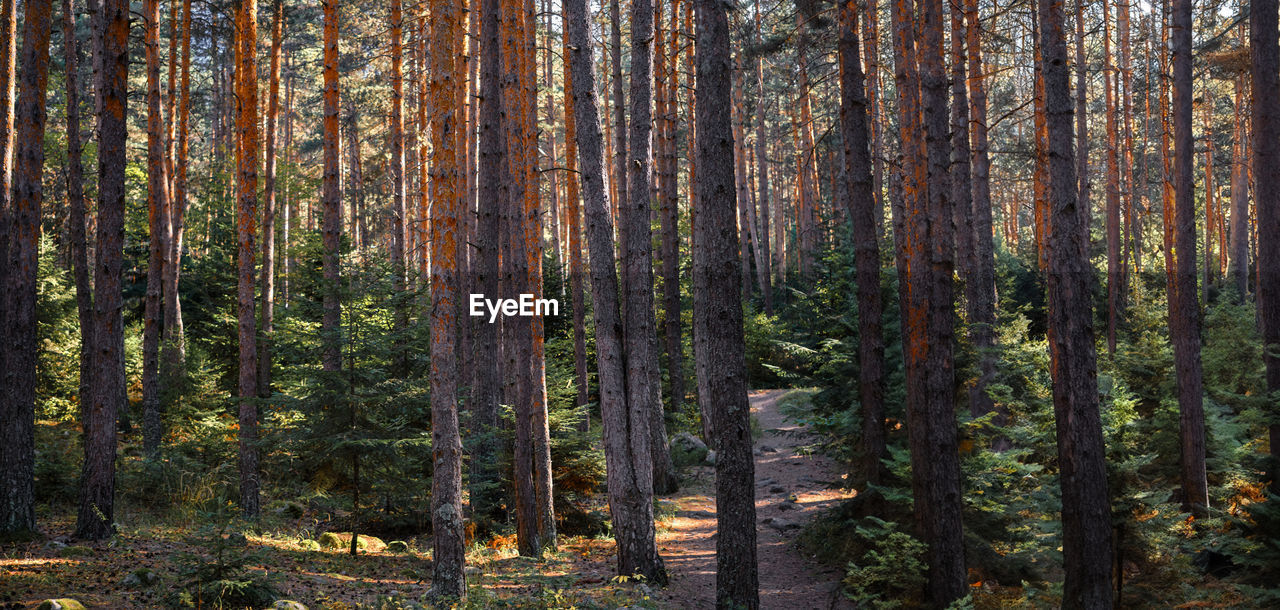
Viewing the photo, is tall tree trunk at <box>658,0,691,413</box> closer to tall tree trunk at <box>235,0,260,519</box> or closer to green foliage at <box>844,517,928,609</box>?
tall tree trunk at <box>235,0,260,519</box>

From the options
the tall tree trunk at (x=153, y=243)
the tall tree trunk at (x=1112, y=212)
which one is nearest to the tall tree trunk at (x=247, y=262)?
the tall tree trunk at (x=153, y=243)

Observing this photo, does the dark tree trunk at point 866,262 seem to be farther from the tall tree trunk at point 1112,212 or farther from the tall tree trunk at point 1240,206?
the tall tree trunk at point 1240,206

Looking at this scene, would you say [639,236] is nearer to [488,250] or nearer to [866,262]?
[866,262]

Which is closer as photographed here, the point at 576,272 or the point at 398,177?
the point at 576,272

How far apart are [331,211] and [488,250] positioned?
248 centimetres

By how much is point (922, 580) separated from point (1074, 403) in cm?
278

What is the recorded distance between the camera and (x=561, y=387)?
13.7m

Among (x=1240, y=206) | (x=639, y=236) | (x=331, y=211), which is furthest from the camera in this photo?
(x=1240, y=206)

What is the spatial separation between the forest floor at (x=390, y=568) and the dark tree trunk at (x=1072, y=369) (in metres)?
2.99

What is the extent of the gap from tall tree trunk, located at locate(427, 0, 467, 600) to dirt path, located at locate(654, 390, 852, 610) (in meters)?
2.63

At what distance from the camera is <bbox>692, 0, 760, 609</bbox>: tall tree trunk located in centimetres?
763

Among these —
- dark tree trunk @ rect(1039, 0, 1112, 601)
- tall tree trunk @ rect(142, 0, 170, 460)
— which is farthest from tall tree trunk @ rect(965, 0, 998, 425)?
tall tree trunk @ rect(142, 0, 170, 460)

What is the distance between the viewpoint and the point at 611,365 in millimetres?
9516

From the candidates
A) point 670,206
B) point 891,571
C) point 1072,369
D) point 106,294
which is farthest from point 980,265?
point 106,294
